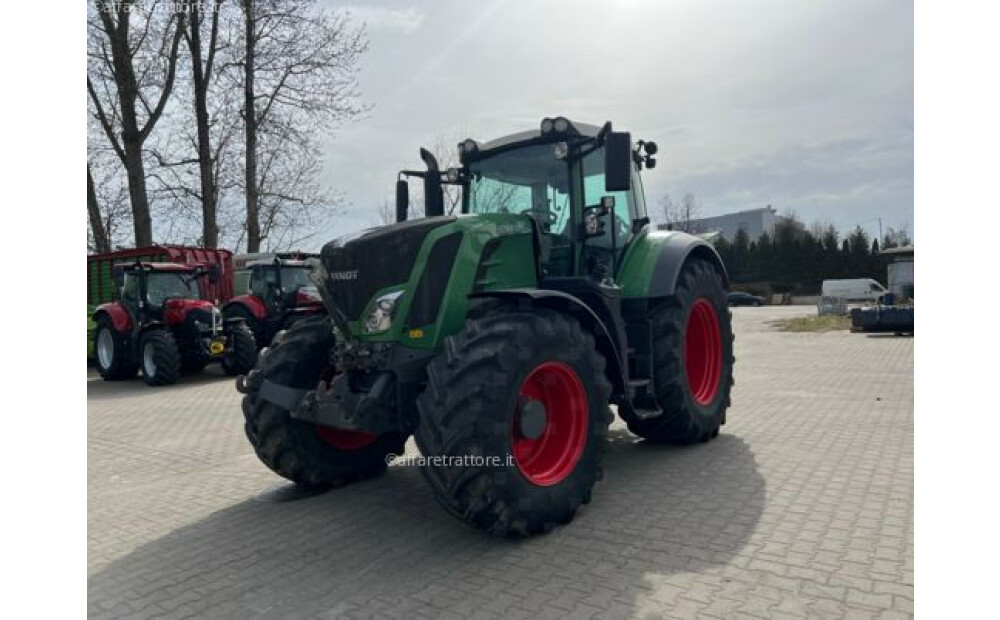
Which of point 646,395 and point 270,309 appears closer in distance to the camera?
point 646,395

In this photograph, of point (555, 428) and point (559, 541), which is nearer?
point (559, 541)

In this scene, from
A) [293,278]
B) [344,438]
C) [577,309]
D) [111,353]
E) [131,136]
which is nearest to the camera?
[577,309]

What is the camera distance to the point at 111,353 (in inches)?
518

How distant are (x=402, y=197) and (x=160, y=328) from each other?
890 cm

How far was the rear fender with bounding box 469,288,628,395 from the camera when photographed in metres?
3.90

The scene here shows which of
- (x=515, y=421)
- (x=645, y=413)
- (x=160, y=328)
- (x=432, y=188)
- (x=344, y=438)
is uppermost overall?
(x=432, y=188)

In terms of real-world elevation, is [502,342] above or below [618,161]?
below

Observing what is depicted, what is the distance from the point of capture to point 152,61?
59.2 feet

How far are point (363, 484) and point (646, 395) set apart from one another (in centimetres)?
224

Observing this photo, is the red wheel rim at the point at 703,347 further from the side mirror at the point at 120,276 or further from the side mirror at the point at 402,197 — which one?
the side mirror at the point at 120,276

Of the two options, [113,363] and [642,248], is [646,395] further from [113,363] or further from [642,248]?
[113,363]

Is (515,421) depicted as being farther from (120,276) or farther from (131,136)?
(131,136)

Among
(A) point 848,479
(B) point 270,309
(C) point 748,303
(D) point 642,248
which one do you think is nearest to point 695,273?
(D) point 642,248

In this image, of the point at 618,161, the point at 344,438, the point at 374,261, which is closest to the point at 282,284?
the point at 344,438
